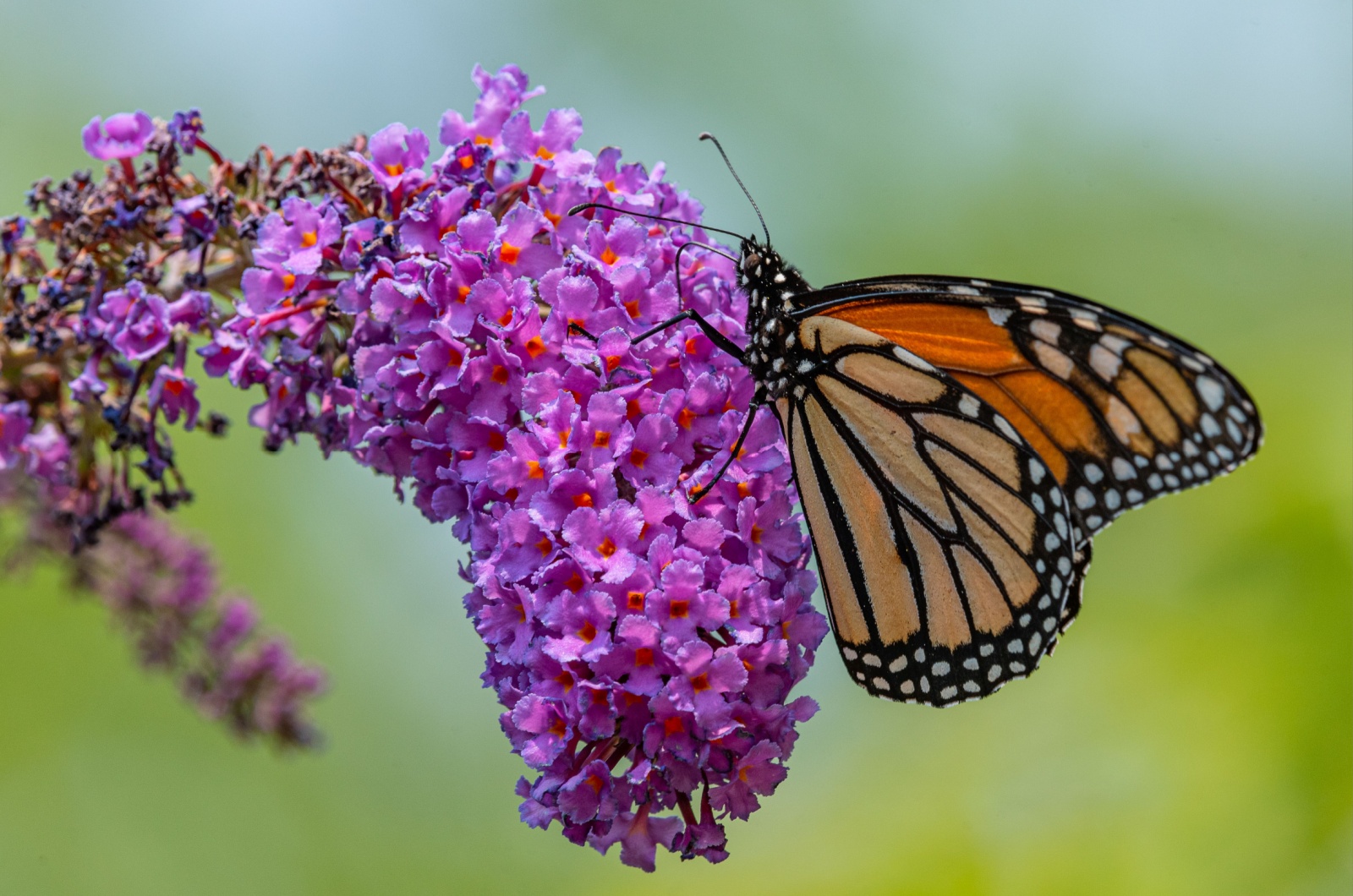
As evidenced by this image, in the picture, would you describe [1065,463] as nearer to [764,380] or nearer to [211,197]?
[764,380]

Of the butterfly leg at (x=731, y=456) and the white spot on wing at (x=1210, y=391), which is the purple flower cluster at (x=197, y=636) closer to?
the butterfly leg at (x=731, y=456)

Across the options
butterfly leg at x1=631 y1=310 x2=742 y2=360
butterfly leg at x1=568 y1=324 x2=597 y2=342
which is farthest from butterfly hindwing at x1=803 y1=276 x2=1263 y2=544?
butterfly leg at x1=568 y1=324 x2=597 y2=342

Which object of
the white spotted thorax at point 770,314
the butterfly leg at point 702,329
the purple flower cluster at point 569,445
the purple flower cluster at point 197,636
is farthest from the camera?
the purple flower cluster at point 197,636

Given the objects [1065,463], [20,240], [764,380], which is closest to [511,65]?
[764,380]

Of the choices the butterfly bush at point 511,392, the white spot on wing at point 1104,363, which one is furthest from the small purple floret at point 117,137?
the white spot on wing at point 1104,363

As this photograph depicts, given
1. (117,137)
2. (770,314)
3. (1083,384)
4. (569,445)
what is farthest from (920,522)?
(117,137)

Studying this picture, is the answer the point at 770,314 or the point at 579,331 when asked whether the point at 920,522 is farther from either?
the point at 579,331

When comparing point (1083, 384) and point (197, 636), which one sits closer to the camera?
point (1083, 384)
